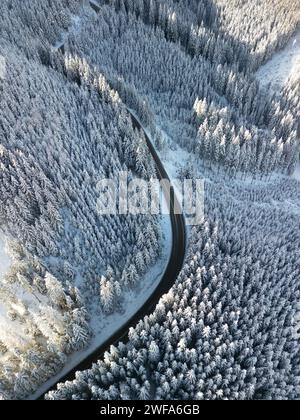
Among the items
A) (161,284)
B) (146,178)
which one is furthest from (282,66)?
(161,284)

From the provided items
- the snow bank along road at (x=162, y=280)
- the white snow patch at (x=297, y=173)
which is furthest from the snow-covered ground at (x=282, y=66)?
the snow bank along road at (x=162, y=280)

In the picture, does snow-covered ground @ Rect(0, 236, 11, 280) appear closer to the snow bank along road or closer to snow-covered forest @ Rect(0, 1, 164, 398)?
snow-covered forest @ Rect(0, 1, 164, 398)

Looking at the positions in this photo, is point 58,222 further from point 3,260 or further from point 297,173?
point 297,173

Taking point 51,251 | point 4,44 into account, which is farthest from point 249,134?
point 4,44

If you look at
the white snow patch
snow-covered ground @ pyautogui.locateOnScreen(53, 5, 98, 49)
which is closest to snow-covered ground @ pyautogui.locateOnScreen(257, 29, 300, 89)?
the white snow patch

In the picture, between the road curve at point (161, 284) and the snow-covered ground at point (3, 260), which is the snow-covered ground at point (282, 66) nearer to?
the road curve at point (161, 284)
